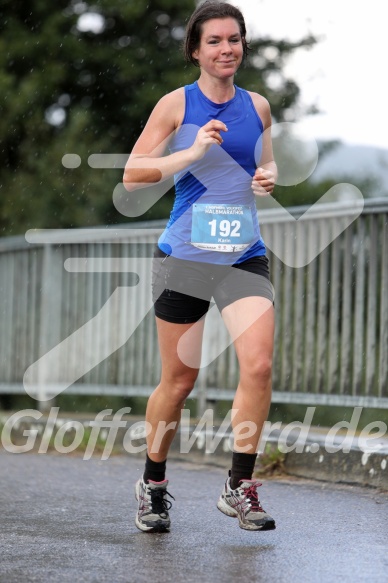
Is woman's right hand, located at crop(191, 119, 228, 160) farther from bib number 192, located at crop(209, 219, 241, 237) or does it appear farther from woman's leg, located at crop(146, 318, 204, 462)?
woman's leg, located at crop(146, 318, 204, 462)

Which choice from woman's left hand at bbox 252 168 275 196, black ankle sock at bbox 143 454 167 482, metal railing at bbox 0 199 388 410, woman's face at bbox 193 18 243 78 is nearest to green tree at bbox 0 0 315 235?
metal railing at bbox 0 199 388 410

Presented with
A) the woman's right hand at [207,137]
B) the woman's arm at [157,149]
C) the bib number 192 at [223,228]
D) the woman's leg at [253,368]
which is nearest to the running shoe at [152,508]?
the woman's leg at [253,368]

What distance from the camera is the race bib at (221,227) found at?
16.7 feet

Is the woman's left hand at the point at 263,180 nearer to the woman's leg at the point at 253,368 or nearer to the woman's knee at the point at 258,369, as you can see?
the woman's leg at the point at 253,368

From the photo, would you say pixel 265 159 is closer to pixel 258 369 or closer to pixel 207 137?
pixel 207 137

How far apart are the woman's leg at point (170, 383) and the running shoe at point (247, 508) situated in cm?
43

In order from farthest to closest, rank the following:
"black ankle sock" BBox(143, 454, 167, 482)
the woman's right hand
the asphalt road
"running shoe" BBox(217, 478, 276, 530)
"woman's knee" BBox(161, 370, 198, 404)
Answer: "black ankle sock" BBox(143, 454, 167, 482), "woman's knee" BBox(161, 370, 198, 404), "running shoe" BBox(217, 478, 276, 530), the woman's right hand, the asphalt road

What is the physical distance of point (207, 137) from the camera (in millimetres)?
4793

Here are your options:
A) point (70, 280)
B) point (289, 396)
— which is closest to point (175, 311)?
point (289, 396)

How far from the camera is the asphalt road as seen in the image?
420 cm

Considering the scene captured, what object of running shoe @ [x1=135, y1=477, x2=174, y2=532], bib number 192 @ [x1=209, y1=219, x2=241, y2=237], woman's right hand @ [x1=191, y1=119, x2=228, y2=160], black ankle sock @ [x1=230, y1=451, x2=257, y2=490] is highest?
woman's right hand @ [x1=191, y1=119, x2=228, y2=160]

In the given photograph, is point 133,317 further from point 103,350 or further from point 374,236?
point 374,236

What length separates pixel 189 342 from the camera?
5207 millimetres

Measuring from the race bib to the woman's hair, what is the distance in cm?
65
